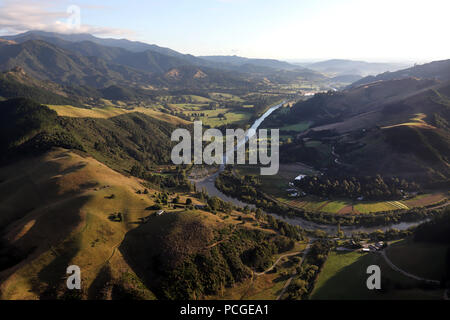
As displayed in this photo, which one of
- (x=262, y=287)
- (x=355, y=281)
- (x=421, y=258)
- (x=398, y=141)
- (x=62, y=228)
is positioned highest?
(x=398, y=141)

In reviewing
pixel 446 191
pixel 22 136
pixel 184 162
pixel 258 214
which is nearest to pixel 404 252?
pixel 258 214

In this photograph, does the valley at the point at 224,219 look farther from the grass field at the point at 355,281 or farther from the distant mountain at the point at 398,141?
the distant mountain at the point at 398,141

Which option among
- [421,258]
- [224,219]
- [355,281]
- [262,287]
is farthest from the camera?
[224,219]

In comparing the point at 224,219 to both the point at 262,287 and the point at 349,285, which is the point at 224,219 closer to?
the point at 262,287

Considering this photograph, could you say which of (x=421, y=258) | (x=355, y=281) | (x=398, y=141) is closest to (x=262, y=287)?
(x=355, y=281)

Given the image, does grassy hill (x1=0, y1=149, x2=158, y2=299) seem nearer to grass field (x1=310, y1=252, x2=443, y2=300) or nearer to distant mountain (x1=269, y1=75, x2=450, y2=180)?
grass field (x1=310, y1=252, x2=443, y2=300)

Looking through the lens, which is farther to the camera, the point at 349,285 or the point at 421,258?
the point at 421,258

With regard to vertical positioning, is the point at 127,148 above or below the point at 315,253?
above
